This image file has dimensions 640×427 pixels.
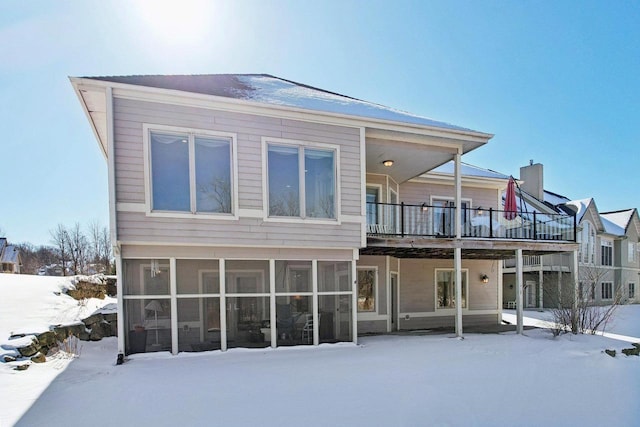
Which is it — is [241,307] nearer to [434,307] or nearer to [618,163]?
[434,307]

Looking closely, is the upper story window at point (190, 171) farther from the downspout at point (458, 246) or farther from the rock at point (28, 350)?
the downspout at point (458, 246)

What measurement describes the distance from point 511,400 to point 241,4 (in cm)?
1000

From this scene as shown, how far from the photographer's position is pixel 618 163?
2156cm

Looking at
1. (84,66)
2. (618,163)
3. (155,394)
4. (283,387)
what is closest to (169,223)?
(155,394)

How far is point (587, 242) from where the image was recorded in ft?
77.0

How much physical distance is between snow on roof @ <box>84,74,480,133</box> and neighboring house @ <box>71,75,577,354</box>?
7 cm

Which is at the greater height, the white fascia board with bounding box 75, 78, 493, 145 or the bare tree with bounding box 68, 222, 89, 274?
the white fascia board with bounding box 75, 78, 493, 145

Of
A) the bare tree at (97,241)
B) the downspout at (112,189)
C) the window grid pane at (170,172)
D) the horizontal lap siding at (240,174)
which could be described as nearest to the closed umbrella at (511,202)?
the horizontal lap siding at (240,174)

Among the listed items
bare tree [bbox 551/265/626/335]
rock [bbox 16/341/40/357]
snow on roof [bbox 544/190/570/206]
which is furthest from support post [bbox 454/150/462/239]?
snow on roof [bbox 544/190/570/206]

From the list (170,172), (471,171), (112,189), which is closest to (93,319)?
(112,189)

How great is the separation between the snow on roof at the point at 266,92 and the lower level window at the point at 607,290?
23.9 m

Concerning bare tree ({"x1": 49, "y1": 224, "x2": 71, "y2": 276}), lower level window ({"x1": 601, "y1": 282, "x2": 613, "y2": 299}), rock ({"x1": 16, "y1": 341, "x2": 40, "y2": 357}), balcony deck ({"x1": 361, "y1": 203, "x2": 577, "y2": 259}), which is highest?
balcony deck ({"x1": 361, "y1": 203, "x2": 577, "y2": 259})

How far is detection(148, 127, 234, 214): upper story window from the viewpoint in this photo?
707 cm

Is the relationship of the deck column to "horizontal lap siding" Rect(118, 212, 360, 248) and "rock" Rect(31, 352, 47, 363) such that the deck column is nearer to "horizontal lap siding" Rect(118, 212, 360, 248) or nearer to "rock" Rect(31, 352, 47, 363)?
"horizontal lap siding" Rect(118, 212, 360, 248)
